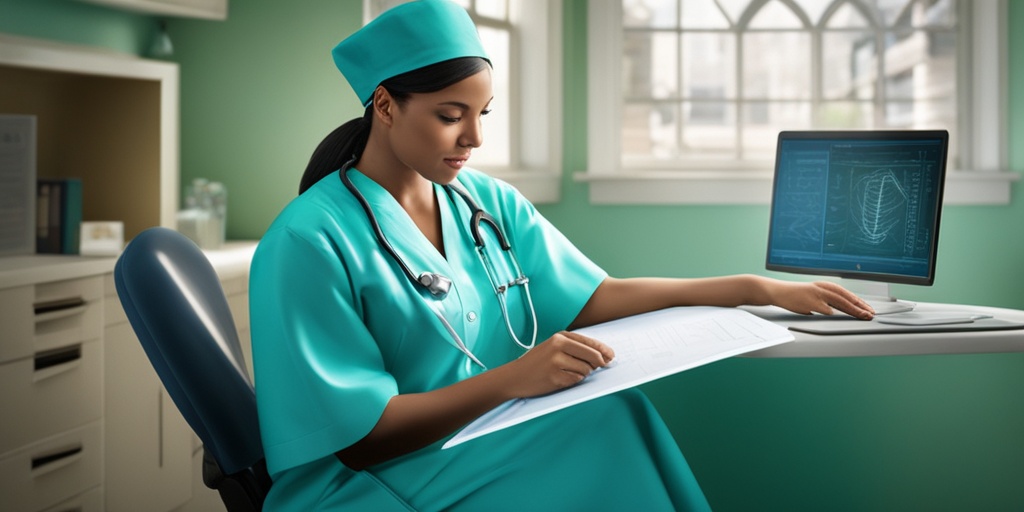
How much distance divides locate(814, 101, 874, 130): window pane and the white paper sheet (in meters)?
1.26

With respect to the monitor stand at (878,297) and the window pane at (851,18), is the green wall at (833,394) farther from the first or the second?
the monitor stand at (878,297)

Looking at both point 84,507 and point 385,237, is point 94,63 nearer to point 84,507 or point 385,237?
point 84,507

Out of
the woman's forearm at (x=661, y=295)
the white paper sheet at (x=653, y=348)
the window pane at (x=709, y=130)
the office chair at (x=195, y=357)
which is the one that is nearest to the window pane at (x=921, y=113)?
the window pane at (x=709, y=130)

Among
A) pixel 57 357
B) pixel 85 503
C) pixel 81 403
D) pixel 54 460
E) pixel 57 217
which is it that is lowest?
pixel 85 503

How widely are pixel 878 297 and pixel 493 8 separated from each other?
1402mm

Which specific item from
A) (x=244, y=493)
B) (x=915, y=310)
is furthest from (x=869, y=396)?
(x=244, y=493)

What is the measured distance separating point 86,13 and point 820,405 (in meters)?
2.30

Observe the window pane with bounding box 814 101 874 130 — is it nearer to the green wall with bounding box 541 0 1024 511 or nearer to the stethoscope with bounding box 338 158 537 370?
the green wall with bounding box 541 0 1024 511

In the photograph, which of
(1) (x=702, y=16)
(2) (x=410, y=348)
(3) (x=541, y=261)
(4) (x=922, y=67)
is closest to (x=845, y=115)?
(4) (x=922, y=67)

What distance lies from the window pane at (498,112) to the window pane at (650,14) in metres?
0.36

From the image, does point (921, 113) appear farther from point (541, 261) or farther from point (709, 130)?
point (541, 261)

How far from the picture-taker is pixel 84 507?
2.10 meters

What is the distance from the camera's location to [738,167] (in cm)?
271

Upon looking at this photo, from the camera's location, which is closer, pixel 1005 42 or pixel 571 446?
pixel 571 446
